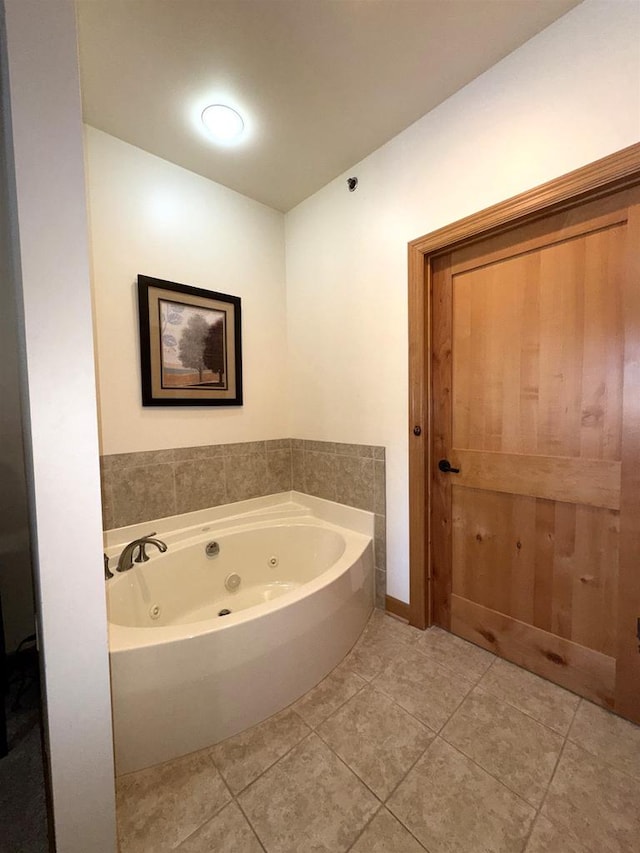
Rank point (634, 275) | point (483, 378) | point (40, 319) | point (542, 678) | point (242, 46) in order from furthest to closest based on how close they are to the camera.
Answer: point (483, 378) < point (542, 678) < point (242, 46) < point (634, 275) < point (40, 319)

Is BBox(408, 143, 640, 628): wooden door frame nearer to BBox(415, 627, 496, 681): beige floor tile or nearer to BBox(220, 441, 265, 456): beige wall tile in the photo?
BBox(415, 627, 496, 681): beige floor tile

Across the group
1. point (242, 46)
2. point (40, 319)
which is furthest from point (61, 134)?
point (242, 46)

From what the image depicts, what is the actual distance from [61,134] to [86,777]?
144 cm

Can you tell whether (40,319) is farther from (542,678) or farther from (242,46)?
(542,678)

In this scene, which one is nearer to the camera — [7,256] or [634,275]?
[634,275]

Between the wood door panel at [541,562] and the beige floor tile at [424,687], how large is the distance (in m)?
0.38

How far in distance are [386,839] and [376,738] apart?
0.92 feet

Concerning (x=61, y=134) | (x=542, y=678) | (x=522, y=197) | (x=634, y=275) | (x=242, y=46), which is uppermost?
(x=242, y=46)

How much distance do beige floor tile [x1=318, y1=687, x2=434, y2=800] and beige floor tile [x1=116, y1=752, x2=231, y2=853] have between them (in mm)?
399

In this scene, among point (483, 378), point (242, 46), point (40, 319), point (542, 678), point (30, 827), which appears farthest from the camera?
point (483, 378)

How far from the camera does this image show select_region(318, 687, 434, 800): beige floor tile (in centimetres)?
105

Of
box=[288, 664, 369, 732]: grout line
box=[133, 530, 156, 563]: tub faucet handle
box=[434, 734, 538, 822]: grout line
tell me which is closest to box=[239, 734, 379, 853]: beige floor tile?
box=[288, 664, 369, 732]: grout line

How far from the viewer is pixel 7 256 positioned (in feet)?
4.30

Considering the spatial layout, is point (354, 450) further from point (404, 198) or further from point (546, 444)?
point (404, 198)
